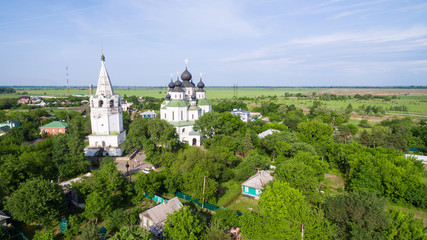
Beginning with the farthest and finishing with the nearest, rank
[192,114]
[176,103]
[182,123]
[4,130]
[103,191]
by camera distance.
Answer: [4,130] < [192,114] < [176,103] < [182,123] < [103,191]

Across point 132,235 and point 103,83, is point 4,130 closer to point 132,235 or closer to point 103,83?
point 103,83

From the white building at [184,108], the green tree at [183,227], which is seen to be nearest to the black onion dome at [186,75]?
the white building at [184,108]

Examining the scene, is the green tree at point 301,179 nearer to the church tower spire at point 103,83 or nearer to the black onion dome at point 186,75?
the church tower spire at point 103,83

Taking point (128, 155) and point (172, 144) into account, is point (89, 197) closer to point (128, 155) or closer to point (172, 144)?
point (172, 144)

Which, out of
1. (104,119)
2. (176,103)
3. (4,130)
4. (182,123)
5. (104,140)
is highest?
(176,103)

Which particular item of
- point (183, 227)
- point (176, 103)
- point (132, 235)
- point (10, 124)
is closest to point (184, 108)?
point (176, 103)

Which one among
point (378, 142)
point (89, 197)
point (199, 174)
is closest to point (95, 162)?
point (89, 197)

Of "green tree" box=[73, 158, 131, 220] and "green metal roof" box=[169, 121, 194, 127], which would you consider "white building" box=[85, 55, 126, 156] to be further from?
"green tree" box=[73, 158, 131, 220]
